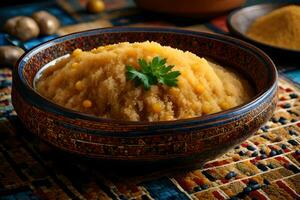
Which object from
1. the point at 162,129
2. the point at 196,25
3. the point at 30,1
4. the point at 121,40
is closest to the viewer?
the point at 162,129

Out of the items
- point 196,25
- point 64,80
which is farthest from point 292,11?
point 64,80

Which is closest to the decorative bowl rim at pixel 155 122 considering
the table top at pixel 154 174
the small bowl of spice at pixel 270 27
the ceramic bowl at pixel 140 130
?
the ceramic bowl at pixel 140 130

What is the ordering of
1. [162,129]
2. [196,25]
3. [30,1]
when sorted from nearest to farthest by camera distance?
[162,129], [196,25], [30,1]

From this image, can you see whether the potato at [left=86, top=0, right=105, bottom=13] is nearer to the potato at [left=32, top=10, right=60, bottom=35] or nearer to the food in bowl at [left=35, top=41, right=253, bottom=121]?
the potato at [left=32, top=10, right=60, bottom=35]

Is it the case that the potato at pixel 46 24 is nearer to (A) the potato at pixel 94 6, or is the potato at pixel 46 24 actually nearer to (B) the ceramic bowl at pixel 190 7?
(A) the potato at pixel 94 6

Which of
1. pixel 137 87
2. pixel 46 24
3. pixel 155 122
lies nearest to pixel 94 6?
pixel 46 24

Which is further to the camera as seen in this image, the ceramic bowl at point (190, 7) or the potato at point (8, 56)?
the ceramic bowl at point (190, 7)

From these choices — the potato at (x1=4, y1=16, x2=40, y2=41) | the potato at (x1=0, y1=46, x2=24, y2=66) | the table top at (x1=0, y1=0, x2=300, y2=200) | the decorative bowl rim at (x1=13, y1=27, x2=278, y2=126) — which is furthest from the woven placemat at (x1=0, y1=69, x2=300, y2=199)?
the potato at (x1=4, y1=16, x2=40, y2=41)

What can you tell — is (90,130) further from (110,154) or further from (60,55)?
(60,55)
